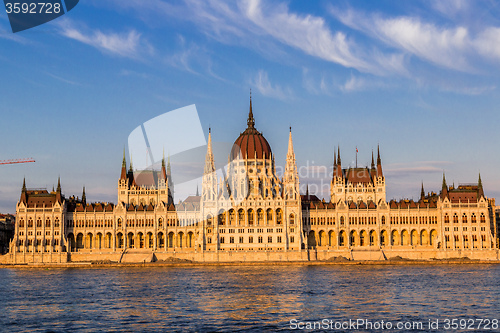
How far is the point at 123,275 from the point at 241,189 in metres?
53.2

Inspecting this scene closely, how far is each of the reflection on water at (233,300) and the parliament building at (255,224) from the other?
43.2 metres

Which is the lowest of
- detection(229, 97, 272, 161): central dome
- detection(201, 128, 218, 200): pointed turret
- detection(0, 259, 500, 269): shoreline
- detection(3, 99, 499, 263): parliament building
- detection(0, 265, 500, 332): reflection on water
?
detection(0, 265, 500, 332): reflection on water

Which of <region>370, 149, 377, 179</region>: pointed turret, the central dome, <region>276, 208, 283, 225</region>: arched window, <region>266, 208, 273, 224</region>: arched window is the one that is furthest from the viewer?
<region>370, 149, 377, 179</region>: pointed turret

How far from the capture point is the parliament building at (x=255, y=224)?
493 feet

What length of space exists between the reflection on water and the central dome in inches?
2418

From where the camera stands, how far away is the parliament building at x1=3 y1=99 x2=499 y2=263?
150 m

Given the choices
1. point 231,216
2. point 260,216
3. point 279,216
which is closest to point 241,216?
point 231,216

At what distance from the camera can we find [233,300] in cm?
7288

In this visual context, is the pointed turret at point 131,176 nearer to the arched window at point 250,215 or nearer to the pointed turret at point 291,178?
the arched window at point 250,215

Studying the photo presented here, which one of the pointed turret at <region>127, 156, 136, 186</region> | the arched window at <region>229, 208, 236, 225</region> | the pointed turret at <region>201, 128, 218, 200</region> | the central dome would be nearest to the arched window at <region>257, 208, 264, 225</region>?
the arched window at <region>229, 208, 236, 225</region>

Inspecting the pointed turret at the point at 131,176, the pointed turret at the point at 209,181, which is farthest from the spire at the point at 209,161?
the pointed turret at the point at 131,176

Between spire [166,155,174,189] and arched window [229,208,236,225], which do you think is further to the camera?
spire [166,155,174,189]

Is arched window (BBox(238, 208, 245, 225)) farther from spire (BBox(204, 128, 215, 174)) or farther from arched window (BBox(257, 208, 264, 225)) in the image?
spire (BBox(204, 128, 215, 174))

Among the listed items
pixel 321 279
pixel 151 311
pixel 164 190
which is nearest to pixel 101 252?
pixel 164 190
